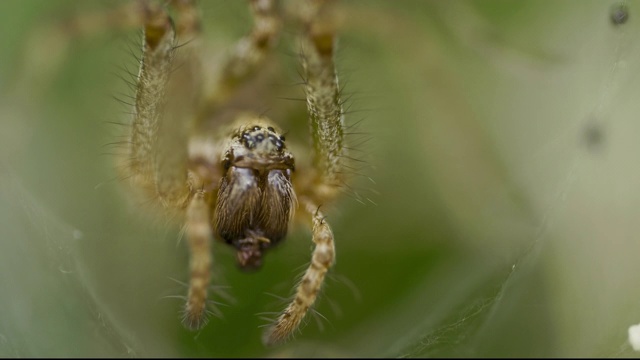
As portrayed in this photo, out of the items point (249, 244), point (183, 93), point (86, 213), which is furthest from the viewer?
point (86, 213)

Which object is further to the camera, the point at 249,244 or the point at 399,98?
the point at 399,98

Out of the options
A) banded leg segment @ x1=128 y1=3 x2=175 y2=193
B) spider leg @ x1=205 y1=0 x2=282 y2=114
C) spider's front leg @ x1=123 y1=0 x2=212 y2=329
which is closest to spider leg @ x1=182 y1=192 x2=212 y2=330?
spider's front leg @ x1=123 y1=0 x2=212 y2=329

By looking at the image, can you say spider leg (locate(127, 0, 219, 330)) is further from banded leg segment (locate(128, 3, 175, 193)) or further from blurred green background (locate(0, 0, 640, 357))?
blurred green background (locate(0, 0, 640, 357))

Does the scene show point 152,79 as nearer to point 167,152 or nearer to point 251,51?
point 167,152

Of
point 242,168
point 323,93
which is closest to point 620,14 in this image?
point 323,93

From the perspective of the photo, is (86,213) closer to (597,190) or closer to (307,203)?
(307,203)

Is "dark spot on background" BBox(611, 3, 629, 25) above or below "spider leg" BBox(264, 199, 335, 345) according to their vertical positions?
above

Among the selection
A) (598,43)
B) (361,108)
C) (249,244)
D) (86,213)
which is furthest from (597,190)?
(86,213)
